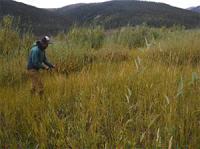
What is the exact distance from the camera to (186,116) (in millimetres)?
2100

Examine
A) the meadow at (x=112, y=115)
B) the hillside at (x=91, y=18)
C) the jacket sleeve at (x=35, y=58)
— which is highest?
the hillside at (x=91, y=18)

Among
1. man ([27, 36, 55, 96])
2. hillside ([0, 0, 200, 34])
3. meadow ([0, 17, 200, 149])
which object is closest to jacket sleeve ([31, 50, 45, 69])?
man ([27, 36, 55, 96])

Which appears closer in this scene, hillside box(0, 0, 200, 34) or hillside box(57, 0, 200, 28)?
hillside box(0, 0, 200, 34)

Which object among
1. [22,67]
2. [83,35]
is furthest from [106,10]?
[22,67]

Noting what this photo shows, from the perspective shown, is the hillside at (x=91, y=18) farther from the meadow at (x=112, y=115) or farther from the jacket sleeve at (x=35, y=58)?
the meadow at (x=112, y=115)

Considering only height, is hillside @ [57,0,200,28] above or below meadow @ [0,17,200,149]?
above

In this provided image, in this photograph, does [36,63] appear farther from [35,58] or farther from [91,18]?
[91,18]

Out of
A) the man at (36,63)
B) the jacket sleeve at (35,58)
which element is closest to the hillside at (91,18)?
the man at (36,63)

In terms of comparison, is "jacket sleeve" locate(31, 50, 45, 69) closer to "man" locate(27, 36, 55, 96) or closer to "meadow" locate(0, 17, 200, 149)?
"man" locate(27, 36, 55, 96)

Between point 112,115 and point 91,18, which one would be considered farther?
point 91,18

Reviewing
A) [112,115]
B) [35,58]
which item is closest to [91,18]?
[35,58]

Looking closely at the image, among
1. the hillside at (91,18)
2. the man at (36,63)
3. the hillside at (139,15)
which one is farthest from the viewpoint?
the hillside at (139,15)

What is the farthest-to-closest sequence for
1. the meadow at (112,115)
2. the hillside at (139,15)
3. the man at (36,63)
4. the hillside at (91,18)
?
the hillside at (139,15) < the hillside at (91,18) < the man at (36,63) < the meadow at (112,115)

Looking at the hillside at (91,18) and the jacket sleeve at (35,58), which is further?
the hillside at (91,18)
